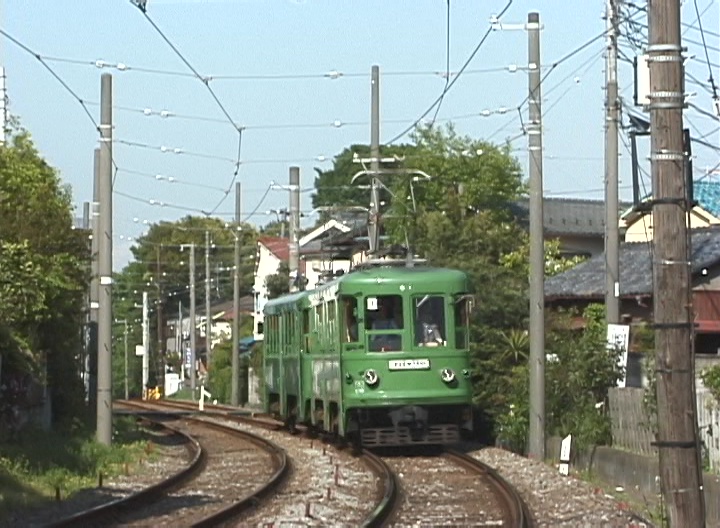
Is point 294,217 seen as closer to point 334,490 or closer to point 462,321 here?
point 462,321

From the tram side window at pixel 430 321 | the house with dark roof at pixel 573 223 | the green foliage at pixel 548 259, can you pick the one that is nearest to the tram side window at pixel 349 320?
the tram side window at pixel 430 321

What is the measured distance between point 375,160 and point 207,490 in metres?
14.7

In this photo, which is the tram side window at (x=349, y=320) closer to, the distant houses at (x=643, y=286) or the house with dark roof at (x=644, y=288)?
the distant houses at (x=643, y=286)

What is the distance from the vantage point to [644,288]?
1213 inches

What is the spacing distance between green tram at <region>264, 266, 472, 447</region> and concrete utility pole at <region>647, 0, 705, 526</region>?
40.4 ft

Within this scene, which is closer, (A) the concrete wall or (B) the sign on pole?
(A) the concrete wall

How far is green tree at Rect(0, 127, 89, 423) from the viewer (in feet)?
74.4

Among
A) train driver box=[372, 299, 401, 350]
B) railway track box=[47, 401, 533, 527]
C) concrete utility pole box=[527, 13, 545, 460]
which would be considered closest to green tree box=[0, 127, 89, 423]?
railway track box=[47, 401, 533, 527]

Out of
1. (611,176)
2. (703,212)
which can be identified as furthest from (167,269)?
(611,176)

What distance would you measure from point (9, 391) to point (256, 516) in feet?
24.5

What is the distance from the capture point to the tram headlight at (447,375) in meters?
22.8

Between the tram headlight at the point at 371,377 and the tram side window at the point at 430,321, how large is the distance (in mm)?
791

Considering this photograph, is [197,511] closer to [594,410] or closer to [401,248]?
[594,410]

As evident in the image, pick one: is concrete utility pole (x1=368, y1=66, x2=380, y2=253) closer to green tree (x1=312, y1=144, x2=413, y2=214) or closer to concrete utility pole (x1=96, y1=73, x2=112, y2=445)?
concrete utility pole (x1=96, y1=73, x2=112, y2=445)
